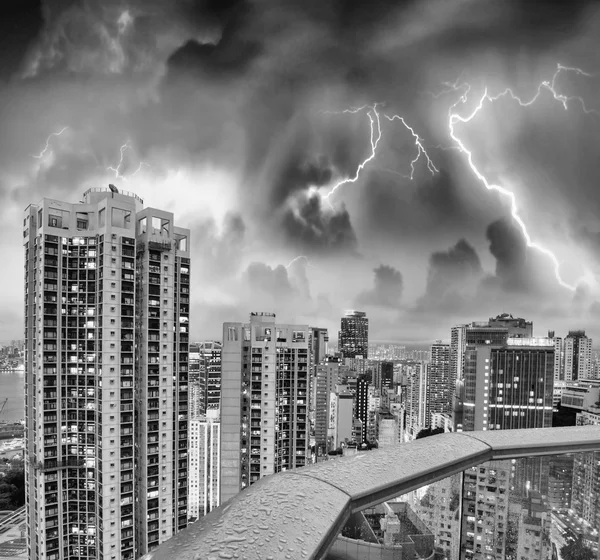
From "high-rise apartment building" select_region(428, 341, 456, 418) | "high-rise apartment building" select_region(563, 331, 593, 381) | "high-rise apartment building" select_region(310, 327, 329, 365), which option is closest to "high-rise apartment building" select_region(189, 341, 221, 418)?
"high-rise apartment building" select_region(310, 327, 329, 365)

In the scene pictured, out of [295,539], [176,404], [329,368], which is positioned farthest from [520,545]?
[329,368]

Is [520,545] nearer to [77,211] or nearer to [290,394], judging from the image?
[77,211]

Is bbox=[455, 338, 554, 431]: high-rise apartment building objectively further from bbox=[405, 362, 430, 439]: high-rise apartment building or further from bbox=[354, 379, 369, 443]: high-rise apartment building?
bbox=[354, 379, 369, 443]: high-rise apartment building

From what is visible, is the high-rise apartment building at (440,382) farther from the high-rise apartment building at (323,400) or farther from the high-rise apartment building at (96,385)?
the high-rise apartment building at (96,385)

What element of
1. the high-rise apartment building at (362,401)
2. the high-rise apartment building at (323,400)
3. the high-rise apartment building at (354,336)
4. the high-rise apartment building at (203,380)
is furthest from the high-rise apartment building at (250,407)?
the high-rise apartment building at (354,336)

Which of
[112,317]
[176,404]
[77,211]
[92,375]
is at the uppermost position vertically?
[77,211]
